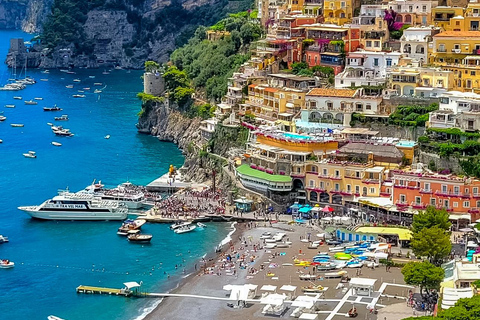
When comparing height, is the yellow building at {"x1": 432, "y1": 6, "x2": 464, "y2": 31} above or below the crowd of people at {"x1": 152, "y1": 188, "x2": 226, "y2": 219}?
above

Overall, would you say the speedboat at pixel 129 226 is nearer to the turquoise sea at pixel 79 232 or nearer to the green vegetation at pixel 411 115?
the turquoise sea at pixel 79 232

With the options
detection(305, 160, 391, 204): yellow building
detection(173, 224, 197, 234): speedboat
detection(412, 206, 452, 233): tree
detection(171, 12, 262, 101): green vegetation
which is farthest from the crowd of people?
detection(171, 12, 262, 101): green vegetation

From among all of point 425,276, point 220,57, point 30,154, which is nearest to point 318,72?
point 220,57

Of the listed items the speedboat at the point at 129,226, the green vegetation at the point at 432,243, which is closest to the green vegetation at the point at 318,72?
the speedboat at the point at 129,226

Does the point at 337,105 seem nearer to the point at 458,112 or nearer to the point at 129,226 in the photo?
the point at 458,112

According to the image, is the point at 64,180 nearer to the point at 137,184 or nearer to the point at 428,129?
the point at 137,184

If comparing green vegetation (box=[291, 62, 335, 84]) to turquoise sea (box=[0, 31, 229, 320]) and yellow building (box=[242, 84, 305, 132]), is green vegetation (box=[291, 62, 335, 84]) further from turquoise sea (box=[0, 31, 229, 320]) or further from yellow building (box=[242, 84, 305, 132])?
turquoise sea (box=[0, 31, 229, 320])
